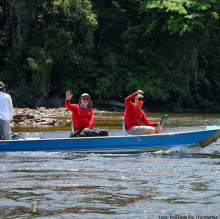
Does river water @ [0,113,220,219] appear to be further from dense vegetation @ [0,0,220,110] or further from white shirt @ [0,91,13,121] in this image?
dense vegetation @ [0,0,220,110]

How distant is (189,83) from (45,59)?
34.1ft

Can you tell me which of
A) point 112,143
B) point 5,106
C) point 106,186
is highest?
point 5,106

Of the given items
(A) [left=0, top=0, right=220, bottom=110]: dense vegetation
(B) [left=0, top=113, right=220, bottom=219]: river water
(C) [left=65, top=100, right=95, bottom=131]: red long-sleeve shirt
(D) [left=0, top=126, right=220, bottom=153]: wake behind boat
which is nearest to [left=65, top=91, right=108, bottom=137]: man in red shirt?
(C) [left=65, top=100, right=95, bottom=131]: red long-sleeve shirt

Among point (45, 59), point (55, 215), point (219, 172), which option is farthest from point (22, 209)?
point (45, 59)

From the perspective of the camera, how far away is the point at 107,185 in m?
8.54

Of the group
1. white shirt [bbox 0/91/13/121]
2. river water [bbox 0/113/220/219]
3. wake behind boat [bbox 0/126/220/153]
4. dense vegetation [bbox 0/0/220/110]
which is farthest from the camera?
dense vegetation [bbox 0/0/220/110]

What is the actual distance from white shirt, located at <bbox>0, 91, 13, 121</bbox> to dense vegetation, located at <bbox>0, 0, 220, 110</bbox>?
1902cm

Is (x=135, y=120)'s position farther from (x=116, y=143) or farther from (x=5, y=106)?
(x=5, y=106)

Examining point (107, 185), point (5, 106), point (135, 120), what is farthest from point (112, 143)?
point (107, 185)

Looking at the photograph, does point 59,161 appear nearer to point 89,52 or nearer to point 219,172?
point 219,172

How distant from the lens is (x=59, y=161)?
443 inches

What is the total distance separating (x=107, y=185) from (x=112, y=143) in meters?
3.63

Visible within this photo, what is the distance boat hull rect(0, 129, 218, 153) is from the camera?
12062 millimetres

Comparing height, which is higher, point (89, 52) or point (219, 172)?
point (89, 52)
